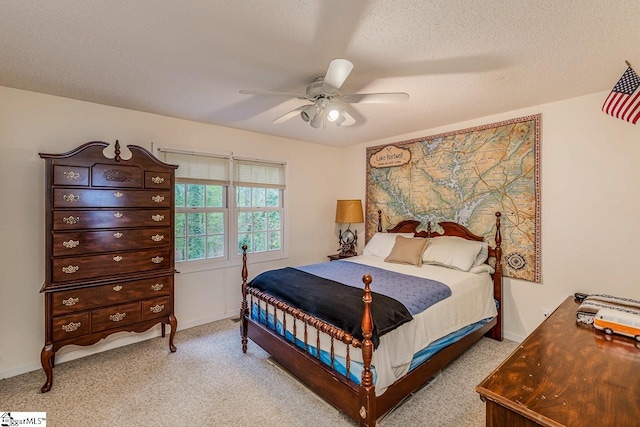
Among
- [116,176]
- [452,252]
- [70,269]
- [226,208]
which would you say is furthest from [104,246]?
[452,252]

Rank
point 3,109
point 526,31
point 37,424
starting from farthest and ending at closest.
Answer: point 3,109 → point 37,424 → point 526,31

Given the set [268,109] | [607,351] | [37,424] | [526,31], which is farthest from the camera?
[268,109]

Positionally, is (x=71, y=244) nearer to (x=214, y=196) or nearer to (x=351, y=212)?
(x=214, y=196)

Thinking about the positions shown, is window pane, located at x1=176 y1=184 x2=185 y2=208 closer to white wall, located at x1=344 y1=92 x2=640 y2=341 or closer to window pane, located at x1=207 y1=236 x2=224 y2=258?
window pane, located at x1=207 y1=236 x2=224 y2=258

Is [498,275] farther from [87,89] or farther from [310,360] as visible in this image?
[87,89]

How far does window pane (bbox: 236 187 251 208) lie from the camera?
3.84 m

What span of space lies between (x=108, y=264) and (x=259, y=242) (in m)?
1.85

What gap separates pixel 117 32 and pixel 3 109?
1.66 metres

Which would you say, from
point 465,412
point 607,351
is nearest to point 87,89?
point 465,412

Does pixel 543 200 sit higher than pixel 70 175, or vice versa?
pixel 70 175

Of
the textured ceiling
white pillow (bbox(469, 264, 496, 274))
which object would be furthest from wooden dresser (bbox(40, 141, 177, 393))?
white pillow (bbox(469, 264, 496, 274))

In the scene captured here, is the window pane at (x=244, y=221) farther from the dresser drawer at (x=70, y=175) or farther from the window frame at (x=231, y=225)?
the dresser drawer at (x=70, y=175)

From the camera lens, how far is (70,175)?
92.9 inches

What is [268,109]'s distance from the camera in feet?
9.79
